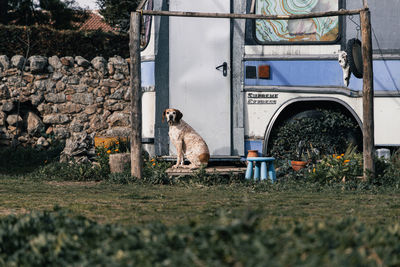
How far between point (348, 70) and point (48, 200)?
448 cm

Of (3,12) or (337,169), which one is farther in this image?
(3,12)

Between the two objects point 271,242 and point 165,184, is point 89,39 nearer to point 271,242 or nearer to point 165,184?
point 165,184

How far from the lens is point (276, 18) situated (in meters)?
8.06

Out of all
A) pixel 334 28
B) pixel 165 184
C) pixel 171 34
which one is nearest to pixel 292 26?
pixel 334 28

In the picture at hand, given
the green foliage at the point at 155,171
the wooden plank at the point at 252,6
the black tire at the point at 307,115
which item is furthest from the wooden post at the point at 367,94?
the green foliage at the point at 155,171

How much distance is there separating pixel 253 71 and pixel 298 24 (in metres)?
0.93

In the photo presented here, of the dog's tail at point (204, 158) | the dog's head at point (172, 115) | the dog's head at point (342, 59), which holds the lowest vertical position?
the dog's tail at point (204, 158)

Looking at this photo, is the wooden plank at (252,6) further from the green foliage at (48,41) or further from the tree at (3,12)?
the tree at (3,12)

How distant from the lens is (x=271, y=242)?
2.70 metres

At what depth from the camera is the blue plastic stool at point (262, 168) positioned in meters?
8.35

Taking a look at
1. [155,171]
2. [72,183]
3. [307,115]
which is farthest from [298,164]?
[72,183]

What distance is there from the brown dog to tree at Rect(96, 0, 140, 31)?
1118cm

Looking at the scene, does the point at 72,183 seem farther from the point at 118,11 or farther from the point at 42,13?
the point at 42,13

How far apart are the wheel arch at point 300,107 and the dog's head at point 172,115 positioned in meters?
1.28
